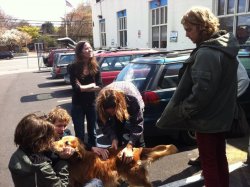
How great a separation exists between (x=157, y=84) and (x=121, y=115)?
1.93 metres

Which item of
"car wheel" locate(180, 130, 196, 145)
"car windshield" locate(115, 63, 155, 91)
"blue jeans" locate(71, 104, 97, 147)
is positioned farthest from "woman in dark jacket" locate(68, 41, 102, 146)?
"car wheel" locate(180, 130, 196, 145)

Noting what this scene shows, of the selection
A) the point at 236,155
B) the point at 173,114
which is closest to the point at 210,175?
the point at 173,114

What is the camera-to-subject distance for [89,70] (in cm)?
427

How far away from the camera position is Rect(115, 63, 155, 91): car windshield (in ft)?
16.0

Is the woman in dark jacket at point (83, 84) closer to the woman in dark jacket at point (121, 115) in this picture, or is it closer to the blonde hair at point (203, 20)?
the woman in dark jacket at point (121, 115)

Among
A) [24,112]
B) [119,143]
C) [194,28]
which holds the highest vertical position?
[194,28]

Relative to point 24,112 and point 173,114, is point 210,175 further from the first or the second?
point 24,112

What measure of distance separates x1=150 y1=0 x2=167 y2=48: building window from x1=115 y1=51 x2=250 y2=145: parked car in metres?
11.3

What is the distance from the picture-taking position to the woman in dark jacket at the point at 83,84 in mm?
4152

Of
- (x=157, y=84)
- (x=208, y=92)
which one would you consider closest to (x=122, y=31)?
(x=157, y=84)

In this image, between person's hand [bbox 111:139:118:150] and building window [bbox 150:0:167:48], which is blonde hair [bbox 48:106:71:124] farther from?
building window [bbox 150:0:167:48]

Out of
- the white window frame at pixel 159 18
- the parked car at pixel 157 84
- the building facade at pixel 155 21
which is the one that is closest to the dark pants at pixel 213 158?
the parked car at pixel 157 84

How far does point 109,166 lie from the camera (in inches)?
116

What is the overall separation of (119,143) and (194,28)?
153cm
